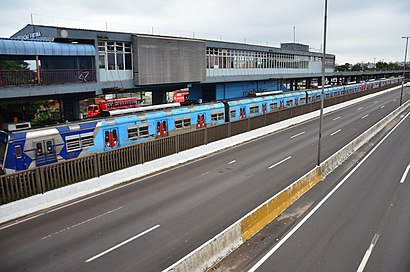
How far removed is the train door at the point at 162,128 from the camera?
24.4m

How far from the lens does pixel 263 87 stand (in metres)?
55.2

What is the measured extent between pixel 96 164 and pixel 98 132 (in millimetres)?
4598

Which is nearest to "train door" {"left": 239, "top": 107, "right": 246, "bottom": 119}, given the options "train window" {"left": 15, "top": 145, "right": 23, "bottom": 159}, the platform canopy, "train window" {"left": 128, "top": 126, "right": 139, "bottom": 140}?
"train window" {"left": 128, "top": 126, "right": 139, "bottom": 140}

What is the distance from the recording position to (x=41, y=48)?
2234 cm

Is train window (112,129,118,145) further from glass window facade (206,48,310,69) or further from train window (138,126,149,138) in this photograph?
glass window facade (206,48,310,69)

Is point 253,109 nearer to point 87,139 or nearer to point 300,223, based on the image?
point 87,139

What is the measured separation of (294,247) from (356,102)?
5966 centimetres

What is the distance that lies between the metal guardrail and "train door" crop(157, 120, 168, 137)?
3153 millimetres

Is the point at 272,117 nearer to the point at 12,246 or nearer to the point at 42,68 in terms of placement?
the point at 42,68

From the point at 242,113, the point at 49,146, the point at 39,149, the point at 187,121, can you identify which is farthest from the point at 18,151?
the point at 242,113

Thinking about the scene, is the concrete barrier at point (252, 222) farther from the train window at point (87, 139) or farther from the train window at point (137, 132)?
the train window at point (87, 139)

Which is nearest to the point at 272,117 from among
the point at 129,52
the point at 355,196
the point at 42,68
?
the point at 129,52

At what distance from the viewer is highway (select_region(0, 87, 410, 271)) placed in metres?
10.1

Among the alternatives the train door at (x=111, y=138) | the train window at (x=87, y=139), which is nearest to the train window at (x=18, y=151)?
the train window at (x=87, y=139)
